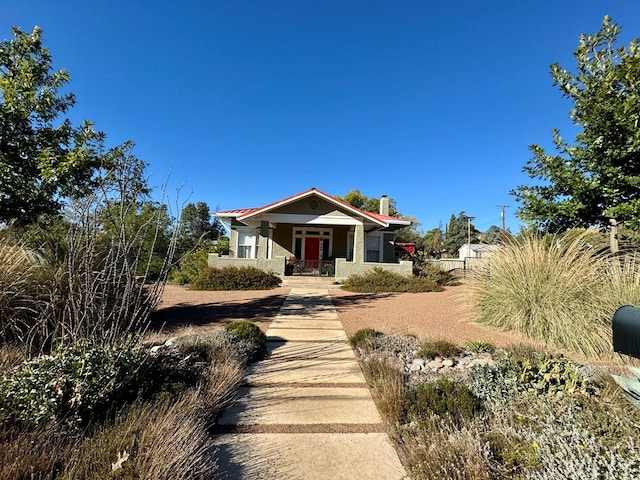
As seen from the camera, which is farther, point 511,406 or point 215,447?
point 511,406

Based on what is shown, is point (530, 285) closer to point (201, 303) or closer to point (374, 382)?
point (374, 382)

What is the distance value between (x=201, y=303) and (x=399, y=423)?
8.40 metres

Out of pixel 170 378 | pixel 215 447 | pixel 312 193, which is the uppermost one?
pixel 312 193

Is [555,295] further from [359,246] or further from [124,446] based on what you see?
[359,246]

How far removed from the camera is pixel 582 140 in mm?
8117

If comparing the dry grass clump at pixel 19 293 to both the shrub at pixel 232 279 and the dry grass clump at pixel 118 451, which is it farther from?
the shrub at pixel 232 279

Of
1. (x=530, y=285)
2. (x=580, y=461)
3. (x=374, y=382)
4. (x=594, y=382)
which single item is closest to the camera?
(x=580, y=461)

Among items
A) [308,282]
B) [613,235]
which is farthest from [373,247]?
[613,235]

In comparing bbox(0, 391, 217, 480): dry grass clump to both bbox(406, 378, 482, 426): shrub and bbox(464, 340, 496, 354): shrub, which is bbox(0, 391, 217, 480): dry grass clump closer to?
bbox(406, 378, 482, 426): shrub

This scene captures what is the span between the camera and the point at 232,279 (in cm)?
1423

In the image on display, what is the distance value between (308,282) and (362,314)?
728 centimetres

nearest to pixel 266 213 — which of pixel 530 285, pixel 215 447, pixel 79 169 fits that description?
pixel 79 169

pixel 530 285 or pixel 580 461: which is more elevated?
pixel 530 285

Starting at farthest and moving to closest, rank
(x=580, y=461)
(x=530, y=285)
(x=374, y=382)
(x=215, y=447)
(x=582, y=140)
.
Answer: (x=582, y=140)
(x=530, y=285)
(x=374, y=382)
(x=215, y=447)
(x=580, y=461)
